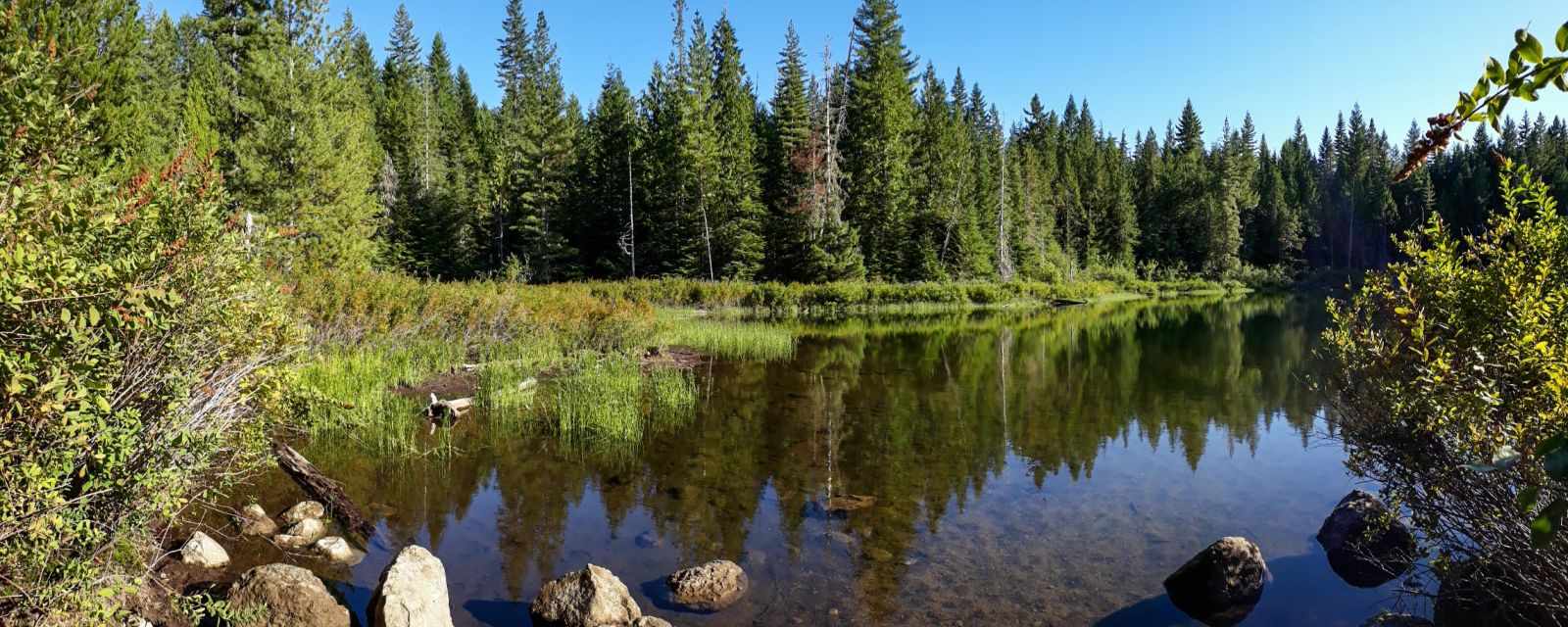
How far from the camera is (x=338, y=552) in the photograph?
22.2 feet

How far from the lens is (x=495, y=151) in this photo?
164 feet

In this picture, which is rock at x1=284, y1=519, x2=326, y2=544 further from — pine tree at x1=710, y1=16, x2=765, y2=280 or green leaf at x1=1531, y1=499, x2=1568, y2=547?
pine tree at x1=710, y1=16, x2=765, y2=280

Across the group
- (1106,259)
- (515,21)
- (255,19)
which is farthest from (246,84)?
(1106,259)

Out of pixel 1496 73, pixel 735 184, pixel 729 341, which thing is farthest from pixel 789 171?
pixel 1496 73

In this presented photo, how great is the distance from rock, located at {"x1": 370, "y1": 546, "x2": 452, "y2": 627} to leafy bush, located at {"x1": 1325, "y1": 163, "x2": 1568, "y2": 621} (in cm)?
630

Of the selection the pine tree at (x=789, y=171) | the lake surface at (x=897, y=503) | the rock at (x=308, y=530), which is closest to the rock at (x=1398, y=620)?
the lake surface at (x=897, y=503)

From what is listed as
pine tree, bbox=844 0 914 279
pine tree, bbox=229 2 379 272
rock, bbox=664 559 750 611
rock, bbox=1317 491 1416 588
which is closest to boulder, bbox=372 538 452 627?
rock, bbox=664 559 750 611

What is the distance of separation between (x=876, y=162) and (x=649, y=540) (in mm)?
44163

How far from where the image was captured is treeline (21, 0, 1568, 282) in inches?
963

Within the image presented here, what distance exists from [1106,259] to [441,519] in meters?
70.5

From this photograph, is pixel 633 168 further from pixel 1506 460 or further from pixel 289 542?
pixel 1506 460

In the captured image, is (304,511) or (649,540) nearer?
(304,511)

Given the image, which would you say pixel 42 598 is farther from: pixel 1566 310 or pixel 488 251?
pixel 488 251

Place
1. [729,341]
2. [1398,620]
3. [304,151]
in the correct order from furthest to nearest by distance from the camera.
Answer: [304,151] < [729,341] < [1398,620]
